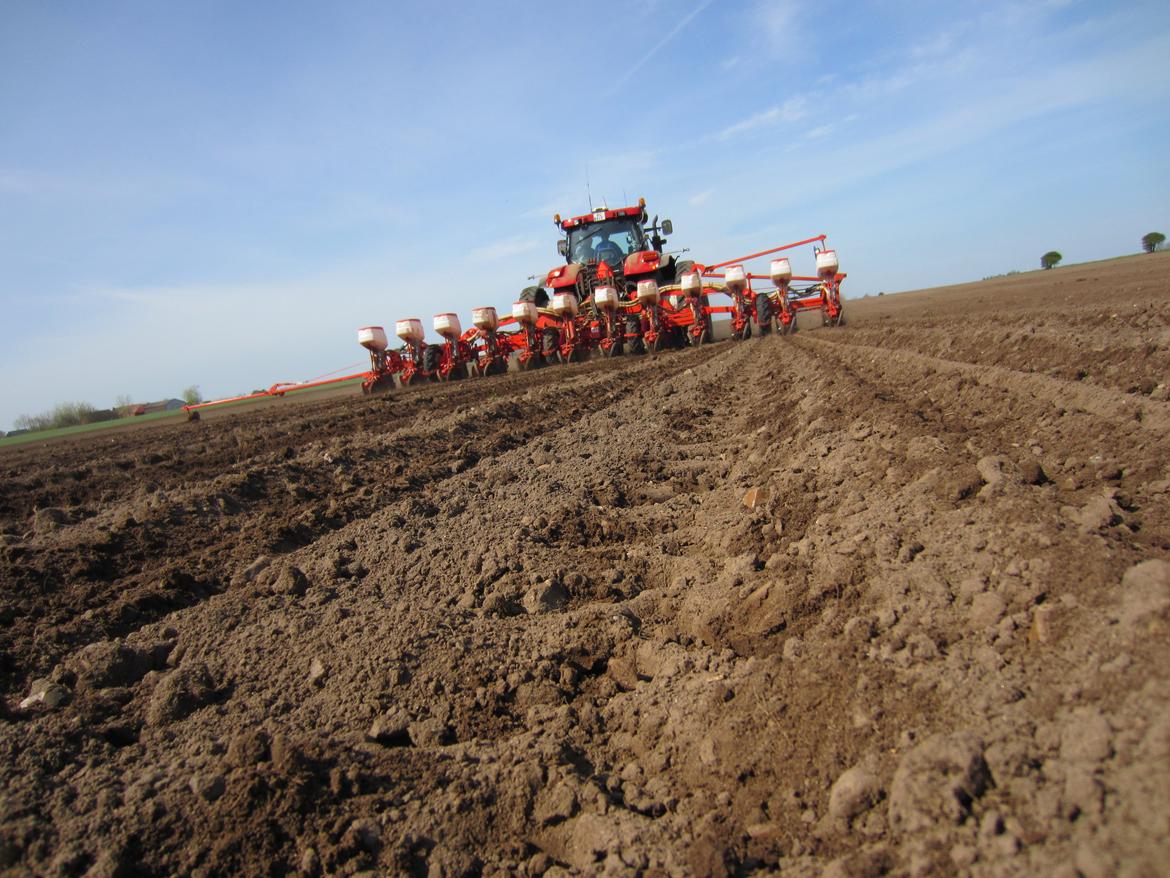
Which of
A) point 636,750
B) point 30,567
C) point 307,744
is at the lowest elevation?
point 636,750

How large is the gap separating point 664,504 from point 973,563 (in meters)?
2.16

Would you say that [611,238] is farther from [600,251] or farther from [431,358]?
[431,358]

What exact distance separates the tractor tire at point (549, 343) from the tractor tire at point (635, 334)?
5.00ft

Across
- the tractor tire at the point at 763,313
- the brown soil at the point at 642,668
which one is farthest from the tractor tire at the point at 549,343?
the brown soil at the point at 642,668

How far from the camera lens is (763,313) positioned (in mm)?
16578

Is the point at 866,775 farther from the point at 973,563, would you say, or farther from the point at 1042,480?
the point at 1042,480

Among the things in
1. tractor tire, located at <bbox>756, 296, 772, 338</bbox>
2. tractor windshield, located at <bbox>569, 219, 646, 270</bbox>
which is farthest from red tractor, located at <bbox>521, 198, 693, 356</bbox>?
tractor tire, located at <bbox>756, 296, 772, 338</bbox>

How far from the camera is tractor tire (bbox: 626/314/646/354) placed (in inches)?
628

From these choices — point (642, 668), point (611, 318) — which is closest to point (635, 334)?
point (611, 318)

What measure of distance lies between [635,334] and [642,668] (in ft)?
45.0

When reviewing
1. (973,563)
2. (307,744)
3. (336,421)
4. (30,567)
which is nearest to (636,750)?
A: (307,744)

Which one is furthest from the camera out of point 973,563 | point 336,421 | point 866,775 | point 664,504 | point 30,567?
point 336,421

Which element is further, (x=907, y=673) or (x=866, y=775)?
(x=907, y=673)

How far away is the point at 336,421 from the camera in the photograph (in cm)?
1000
